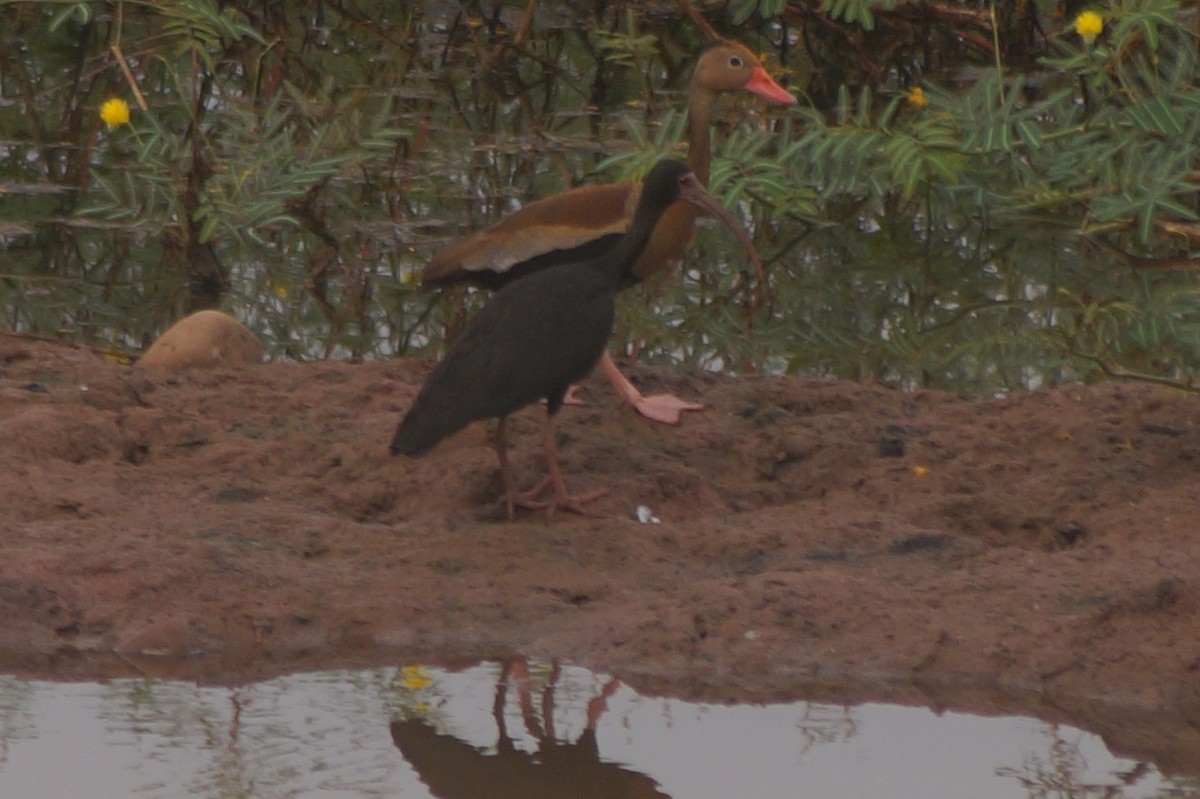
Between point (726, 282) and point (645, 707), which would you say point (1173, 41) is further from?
point (645, 707)

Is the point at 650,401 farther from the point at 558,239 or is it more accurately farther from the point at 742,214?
the point at 742,214

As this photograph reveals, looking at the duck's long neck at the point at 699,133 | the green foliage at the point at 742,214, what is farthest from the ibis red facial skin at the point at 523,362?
the green foliage at the point at 742,214

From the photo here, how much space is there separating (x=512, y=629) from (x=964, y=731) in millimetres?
1031

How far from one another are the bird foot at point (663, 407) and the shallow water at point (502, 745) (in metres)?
1.52

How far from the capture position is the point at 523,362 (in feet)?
16.0

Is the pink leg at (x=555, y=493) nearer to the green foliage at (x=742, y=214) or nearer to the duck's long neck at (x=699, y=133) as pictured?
the duck's long neck at (x=699, y=133)

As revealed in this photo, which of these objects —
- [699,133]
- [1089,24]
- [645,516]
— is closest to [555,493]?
[645,516]

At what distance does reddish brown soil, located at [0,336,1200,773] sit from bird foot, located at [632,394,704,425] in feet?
0.14

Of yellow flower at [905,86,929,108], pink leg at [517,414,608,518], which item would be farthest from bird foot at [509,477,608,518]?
yellow flower at [905,86,929,108]

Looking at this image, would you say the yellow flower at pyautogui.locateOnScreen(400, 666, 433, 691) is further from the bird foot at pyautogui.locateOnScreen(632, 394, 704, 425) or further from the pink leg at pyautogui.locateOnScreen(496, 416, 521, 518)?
the bird foot at pyautogui.locateOnScreen(632, 394, 704, 425)

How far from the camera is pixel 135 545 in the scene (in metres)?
4.58

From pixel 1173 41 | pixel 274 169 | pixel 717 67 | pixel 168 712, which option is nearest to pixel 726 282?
pixel 717 67

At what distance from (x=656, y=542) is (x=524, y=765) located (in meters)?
1.10

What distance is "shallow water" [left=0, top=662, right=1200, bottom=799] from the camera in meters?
3.62
